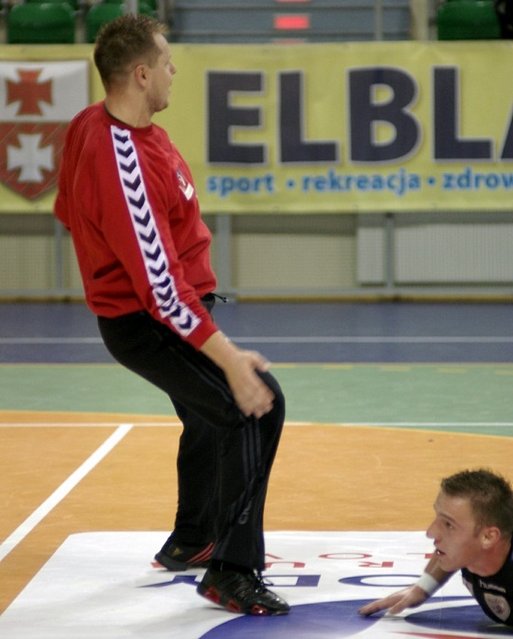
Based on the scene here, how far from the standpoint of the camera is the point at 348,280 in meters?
16.9

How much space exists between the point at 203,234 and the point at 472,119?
39.4 feet

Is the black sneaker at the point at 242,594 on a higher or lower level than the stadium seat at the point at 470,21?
lower

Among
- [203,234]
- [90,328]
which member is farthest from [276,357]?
[203,234]

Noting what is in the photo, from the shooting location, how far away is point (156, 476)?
22.6 ft

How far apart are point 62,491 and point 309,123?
10.4 metres

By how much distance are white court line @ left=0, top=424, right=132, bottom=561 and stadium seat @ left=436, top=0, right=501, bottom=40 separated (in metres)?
9.67

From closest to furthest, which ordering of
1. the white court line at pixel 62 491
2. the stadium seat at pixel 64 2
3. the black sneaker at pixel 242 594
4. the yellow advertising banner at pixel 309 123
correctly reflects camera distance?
the black sneaker at pixel 242 594 < the white court line at pixel 62 491 < the yellow advertising banner at pixel 309 123 < the stadium seat at pixel 64 2

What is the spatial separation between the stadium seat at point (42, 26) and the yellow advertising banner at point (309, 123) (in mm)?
797

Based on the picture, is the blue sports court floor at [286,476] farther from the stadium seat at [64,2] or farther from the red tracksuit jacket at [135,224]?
the stadium seat at [64,2]

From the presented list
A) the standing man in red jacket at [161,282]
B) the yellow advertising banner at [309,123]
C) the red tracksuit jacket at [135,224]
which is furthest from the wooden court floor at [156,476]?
the yellow advertising banner at [309,123]

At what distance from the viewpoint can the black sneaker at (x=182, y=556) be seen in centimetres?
512

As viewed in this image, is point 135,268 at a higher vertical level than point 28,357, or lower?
higher

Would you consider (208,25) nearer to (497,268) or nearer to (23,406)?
(497,268)

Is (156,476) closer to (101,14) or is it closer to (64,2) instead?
(101,14)
